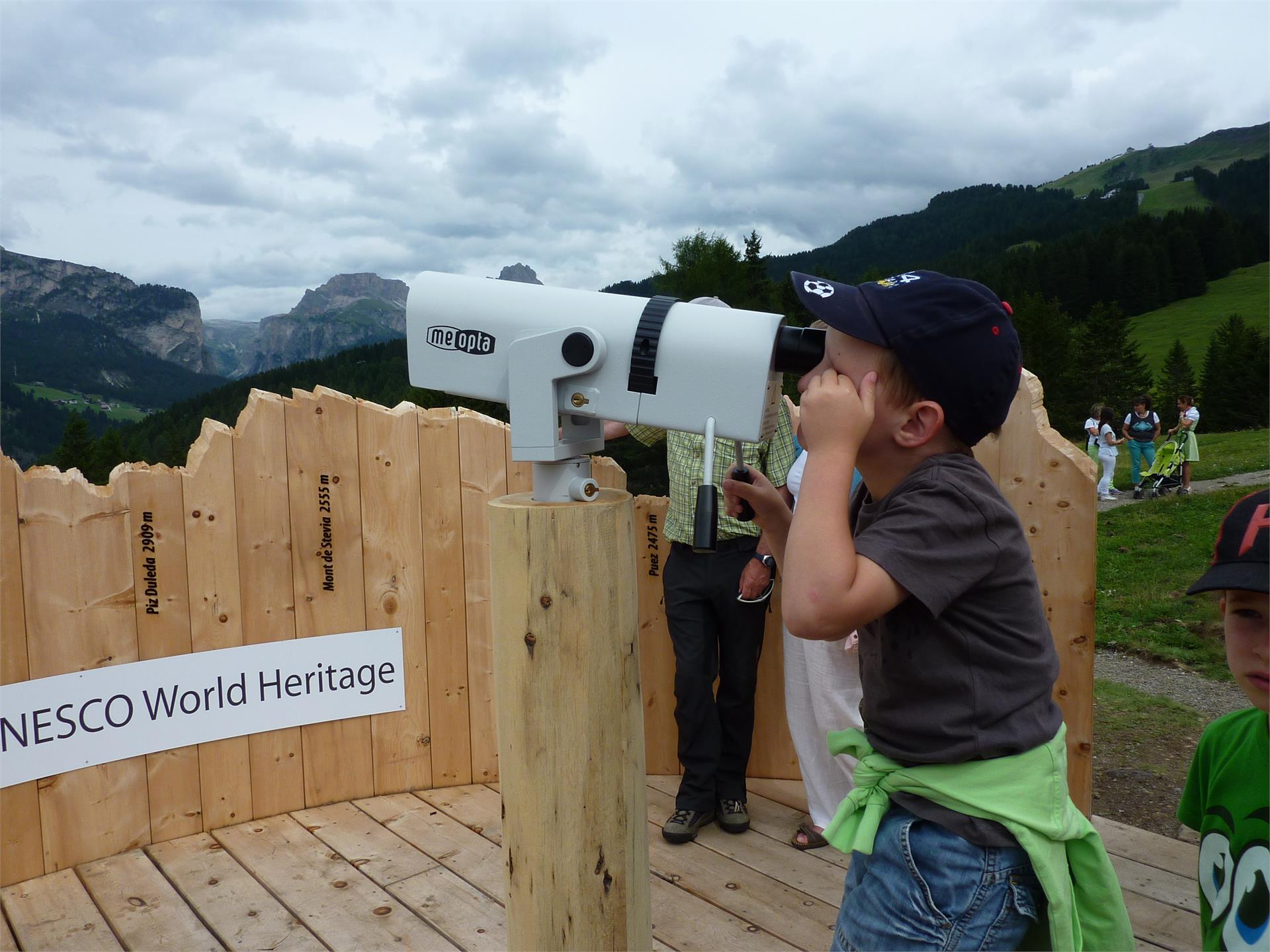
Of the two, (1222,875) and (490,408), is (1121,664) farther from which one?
(490,408)

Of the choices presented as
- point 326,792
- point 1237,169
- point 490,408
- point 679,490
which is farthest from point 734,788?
point 1237,169

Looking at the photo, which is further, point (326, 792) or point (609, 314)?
point (326, 792)

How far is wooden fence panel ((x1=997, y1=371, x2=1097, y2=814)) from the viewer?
115 inches

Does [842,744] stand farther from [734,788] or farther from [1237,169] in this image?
[1237,169]

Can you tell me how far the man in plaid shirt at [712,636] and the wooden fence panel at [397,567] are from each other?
97cm

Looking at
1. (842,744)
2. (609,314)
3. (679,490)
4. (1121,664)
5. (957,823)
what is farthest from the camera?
(1121,664)

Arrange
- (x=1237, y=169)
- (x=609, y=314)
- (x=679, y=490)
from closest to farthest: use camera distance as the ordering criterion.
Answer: (x=609, y=314) < (x=679, y=490) < (x=1237, y=169)

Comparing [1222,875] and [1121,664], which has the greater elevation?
[1222,875]

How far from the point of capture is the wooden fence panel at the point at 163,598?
290cm

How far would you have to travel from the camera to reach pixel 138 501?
2.91 metres

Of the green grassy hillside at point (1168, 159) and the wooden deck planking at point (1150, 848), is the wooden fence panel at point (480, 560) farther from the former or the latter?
the green grassy hillside at point (1168, 159)

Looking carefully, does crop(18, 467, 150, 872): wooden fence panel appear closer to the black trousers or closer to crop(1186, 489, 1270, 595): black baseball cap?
the black trousers

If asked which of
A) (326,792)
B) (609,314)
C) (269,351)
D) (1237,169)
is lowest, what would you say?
(326,792)

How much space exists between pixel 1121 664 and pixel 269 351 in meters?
170
